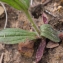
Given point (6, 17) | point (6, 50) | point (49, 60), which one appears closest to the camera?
point (49, 60)

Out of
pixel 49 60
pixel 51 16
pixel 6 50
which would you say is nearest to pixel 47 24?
pixel 51 16

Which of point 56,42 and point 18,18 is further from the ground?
point 18,18

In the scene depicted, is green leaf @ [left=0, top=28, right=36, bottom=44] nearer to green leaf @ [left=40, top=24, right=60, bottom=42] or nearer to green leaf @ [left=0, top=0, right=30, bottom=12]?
green leaf @ [left=40, top=24, right=60, bottom=42]

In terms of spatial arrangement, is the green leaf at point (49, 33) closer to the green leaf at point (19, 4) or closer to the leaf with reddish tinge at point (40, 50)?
the leaf with reddish tinge at point (40, 50)

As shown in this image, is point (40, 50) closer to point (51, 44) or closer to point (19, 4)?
point (51, 44)

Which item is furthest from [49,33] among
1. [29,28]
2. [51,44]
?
[29,28]

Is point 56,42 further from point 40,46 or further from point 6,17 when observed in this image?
point 6,17

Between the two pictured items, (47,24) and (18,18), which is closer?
(47,24)
